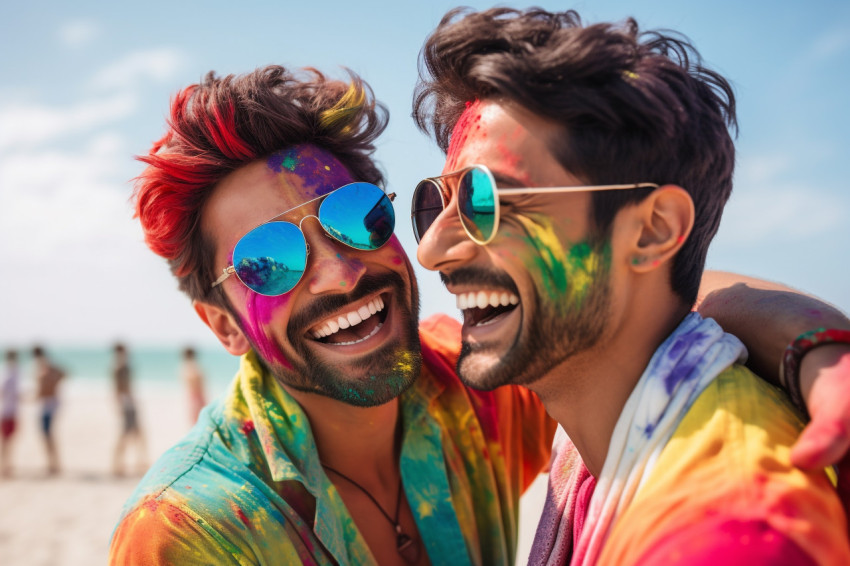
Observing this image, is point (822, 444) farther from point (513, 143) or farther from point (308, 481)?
point (308, 481)

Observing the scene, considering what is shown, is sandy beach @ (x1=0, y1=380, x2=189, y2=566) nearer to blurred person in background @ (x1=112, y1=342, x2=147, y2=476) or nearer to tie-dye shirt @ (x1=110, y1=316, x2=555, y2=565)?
Answer: blurred person in background @ (x1=112, y1=342, x2=147, y2=476)

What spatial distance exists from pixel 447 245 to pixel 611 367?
26.3 inches

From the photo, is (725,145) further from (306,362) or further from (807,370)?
(306,362)

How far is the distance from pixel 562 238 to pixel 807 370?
2.38 feet

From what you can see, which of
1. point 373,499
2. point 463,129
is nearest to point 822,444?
point 463,129

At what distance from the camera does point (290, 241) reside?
2.62 metres

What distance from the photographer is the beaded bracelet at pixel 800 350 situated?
1.55 metres

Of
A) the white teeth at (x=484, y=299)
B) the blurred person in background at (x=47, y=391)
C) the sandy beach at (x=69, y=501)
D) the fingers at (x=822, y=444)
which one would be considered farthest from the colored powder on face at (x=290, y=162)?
the blurred person in background at (x=47, y=391)

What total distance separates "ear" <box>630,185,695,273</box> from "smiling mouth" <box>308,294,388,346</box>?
4.00ft

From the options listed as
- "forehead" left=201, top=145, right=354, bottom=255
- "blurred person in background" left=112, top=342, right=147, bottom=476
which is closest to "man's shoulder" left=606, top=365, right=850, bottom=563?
"forehead" left=201, top=145, right=354, bottom=255

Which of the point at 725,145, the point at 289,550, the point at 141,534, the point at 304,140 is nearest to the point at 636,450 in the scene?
the point at 725,145

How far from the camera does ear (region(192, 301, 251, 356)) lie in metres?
2.95

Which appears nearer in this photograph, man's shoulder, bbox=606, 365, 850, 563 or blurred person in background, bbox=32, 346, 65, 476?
man's shoulder, bbox=606, 365, 850, 563

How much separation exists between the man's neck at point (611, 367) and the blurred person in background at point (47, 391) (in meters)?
10.6
